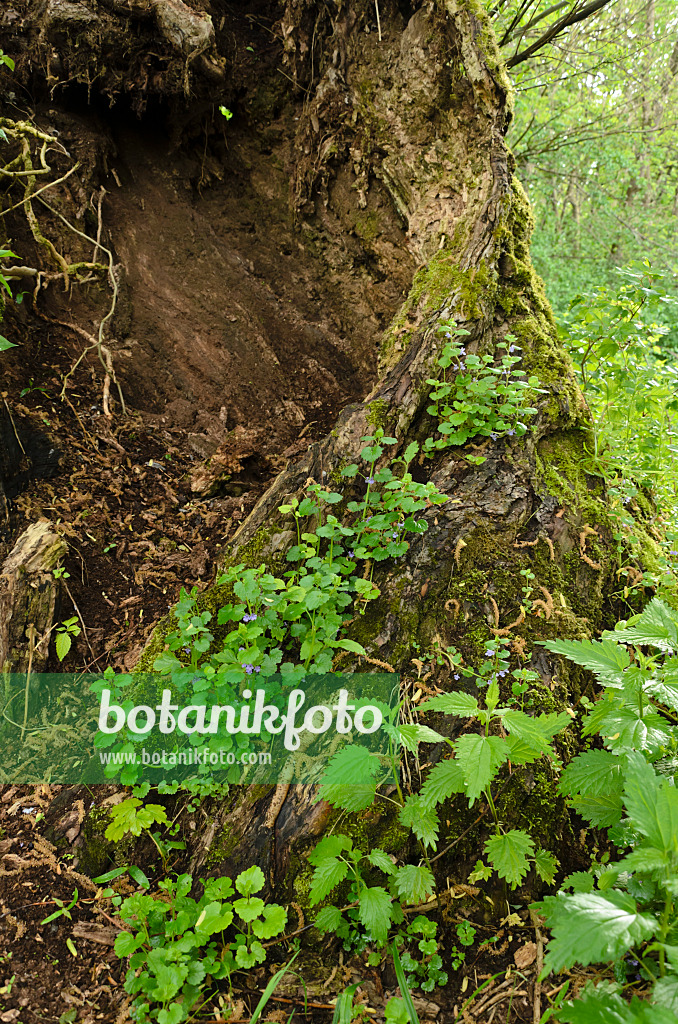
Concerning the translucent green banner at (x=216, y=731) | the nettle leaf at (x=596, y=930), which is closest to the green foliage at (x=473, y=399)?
the translucent green banner at (x=216, y=731)

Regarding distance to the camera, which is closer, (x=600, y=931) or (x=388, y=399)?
(x=600, y=931)

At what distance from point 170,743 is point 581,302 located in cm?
345

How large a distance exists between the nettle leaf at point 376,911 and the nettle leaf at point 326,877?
8 cm

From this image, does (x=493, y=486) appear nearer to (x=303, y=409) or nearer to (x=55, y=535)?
(x=303, y=409)

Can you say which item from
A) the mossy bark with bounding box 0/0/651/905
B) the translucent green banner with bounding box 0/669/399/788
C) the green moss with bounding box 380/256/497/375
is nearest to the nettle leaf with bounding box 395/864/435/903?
the mossy bark with bounding box 0/0/651/905

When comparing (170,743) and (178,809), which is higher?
(170,743)

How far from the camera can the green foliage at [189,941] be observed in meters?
1.63

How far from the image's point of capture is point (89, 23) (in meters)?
3.17

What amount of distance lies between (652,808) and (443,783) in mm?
530

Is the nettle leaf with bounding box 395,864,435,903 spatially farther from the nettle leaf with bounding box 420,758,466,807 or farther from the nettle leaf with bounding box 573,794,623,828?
the nettle leaf with bounding box 573,794,623,828

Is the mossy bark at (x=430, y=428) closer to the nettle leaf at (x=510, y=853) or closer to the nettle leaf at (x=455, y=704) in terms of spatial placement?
the nettle leaf at (x=510, y=853)

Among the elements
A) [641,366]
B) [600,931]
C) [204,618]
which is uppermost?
[641,366]

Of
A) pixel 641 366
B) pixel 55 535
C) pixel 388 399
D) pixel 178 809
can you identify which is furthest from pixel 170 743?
pixel 641 366

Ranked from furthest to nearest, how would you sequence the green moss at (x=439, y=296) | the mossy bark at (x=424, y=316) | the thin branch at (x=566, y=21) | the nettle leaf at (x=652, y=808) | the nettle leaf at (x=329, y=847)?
the thin branch at (x=566, y=21)
the green moss at (x=439, y=296)
the mossy bark at (x=424, y=316)
the nettle leaf at (x=329, y=847)
the nettle leaf at (x=652, y=808)
